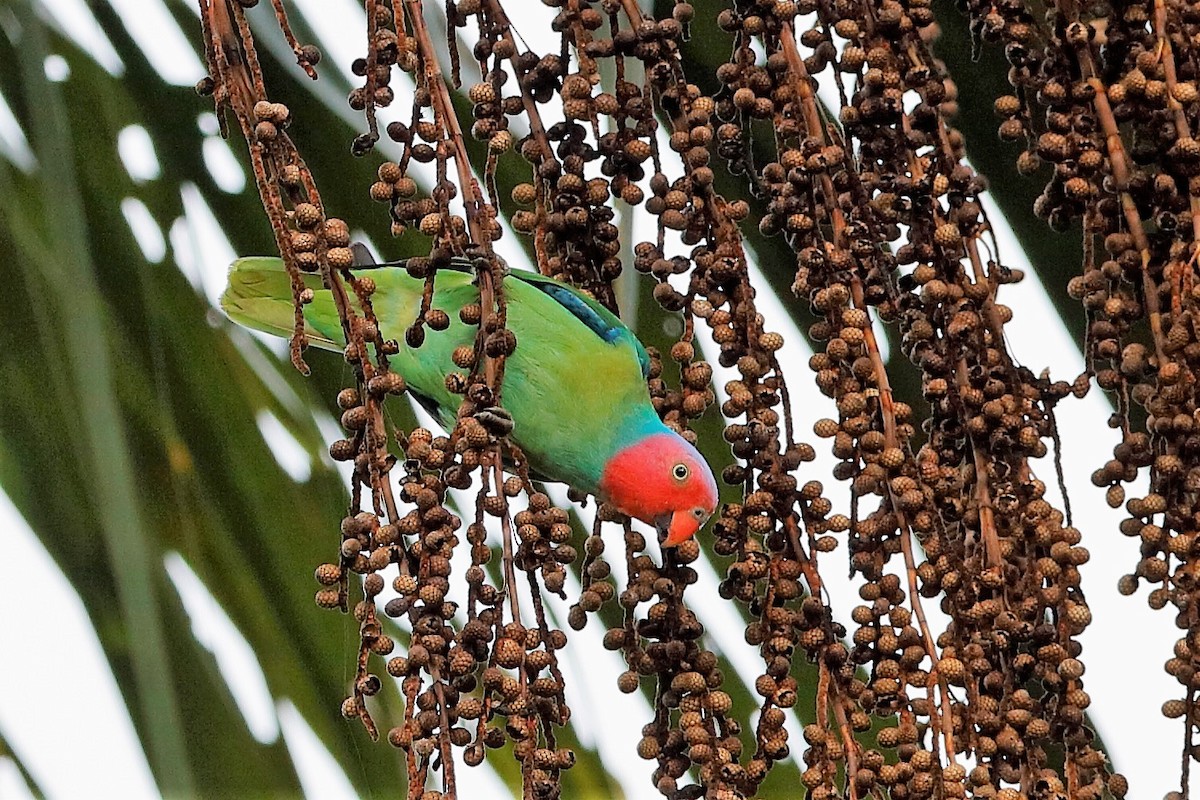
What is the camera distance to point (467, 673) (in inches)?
28.4

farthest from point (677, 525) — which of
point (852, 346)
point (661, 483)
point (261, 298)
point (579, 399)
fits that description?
point (261, 298)

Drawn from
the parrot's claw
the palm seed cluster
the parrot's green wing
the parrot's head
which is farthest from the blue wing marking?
the parrot's claw

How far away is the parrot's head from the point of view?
112 centimetres

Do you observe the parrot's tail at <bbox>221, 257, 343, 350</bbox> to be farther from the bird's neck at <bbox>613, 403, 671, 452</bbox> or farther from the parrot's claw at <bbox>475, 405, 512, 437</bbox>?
the parrot's claw at <bbox>475, 405, 512, 437</bbox>

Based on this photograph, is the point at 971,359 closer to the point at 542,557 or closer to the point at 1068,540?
the point at 1068,540

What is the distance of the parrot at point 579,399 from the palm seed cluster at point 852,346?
0.18m

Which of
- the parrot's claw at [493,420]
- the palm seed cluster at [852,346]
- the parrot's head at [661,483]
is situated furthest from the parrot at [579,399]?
the parrot's claw at [493,420]

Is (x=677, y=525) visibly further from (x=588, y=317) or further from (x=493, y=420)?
(x=493, y=420)

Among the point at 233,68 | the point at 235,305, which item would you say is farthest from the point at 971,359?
the point at 235,305

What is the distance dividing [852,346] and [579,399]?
364 mm

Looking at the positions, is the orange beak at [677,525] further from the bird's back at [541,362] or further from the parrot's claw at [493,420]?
the parrot's claw at [493,420]

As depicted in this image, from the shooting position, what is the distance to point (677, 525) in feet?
3.55

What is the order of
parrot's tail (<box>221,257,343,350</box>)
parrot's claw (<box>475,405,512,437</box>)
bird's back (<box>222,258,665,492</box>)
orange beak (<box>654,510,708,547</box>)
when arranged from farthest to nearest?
parrot's tail (<box>221,257,343,350</box>), bird's back (<box>222,258,665,492</box>), orange beak (<box>654,510,708,547</box>), parrot's claw (<box>475,405,512,437</box>)

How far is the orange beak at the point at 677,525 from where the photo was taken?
104 cm
